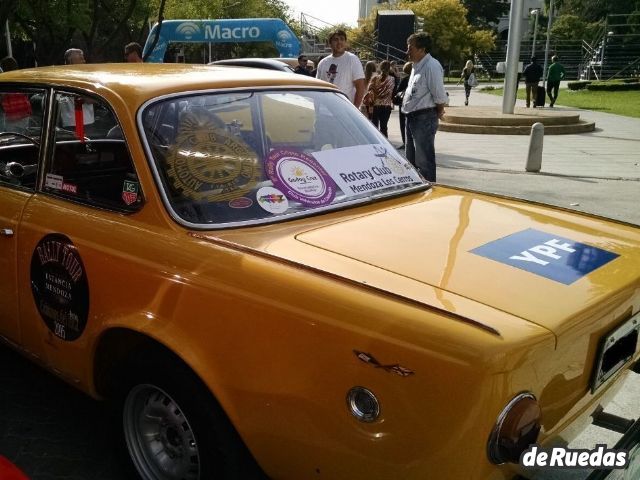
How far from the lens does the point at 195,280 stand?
7.23 feet

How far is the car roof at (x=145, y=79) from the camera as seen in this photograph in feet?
9.00

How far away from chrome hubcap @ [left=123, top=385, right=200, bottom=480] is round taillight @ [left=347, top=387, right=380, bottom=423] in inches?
30.0

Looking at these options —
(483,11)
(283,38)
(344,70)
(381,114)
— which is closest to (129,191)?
(344,70)

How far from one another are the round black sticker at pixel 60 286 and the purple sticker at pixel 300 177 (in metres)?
0.92

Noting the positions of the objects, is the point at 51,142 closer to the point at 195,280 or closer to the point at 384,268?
the point at 195,280

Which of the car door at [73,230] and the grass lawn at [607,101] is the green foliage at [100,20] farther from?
the grass lawn at [607,101]

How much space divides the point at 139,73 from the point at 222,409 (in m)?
1.76

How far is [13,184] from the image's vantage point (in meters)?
3.20

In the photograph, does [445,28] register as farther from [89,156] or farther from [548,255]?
[548,255]

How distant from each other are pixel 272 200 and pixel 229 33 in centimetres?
2231

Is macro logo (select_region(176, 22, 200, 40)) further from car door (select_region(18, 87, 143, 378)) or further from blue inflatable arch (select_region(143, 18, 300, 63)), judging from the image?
car door (select_region(18, 87, 143, 378))

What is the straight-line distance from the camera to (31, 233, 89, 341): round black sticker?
2.63 m

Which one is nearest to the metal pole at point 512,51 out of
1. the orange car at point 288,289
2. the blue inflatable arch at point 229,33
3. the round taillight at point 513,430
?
the blue inflatable arch at point 229,33

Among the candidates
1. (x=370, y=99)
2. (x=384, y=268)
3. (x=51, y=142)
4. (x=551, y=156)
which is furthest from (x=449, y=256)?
(x=551, y=156)
